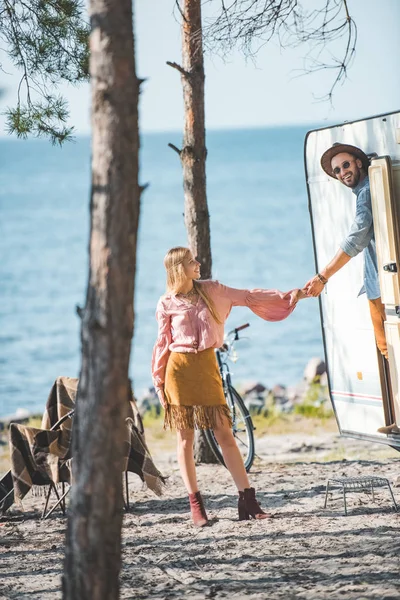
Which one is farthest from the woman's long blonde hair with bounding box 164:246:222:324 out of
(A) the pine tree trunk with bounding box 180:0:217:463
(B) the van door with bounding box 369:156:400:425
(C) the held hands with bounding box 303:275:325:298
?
(A) the pine tree trunk with bounding box 180:0:217:463

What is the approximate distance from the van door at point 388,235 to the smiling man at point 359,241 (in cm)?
20

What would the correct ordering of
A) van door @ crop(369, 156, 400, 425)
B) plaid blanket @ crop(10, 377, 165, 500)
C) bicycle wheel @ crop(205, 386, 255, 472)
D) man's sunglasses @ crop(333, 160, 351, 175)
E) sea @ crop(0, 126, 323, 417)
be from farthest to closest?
1. sea @ crop(0, 126, 323, 417)
2. bicycle wheel @ crop(205, 386, 255, 472)
3. man's sunglasses @ crop(333, 160, 351, 175)
4. plaid blanket @ crop(10, 377, 165, 500)
5. van door @ crop(369, 156, 400, 425)

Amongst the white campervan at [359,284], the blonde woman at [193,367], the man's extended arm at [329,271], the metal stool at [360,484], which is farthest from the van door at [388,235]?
the blonde woman at [193,367]

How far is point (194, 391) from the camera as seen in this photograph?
5617 millimetres

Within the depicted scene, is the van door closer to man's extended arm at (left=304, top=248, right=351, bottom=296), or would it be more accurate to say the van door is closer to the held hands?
man's extended arm at (left=304, top=248, right=351, bottom=296)

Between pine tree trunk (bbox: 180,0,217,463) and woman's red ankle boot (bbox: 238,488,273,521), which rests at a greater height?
pine tree trunk (bbox: 180,0,217,463)

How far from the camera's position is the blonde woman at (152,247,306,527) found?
5.61 meters

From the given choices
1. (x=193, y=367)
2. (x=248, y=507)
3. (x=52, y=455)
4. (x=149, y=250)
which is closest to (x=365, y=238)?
(x=193, y=367)

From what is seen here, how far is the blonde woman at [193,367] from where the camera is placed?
5613 millimetres

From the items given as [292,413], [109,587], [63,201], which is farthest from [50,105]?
[63,201]

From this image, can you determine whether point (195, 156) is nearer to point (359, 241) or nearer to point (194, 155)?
point (194, 155)

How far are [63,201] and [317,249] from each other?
58530 millimetres

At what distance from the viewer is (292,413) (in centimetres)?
1089

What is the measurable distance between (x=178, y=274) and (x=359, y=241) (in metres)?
1.09
